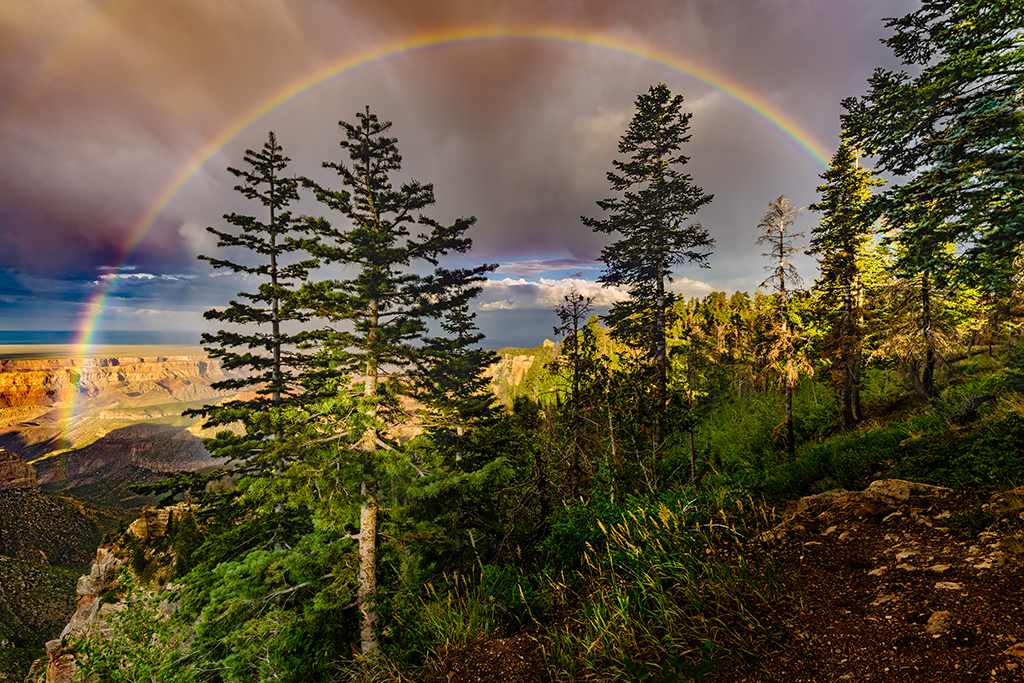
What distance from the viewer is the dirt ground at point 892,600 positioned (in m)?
2.69

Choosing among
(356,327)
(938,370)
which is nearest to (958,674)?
(356,327)

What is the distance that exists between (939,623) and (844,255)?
2034cm

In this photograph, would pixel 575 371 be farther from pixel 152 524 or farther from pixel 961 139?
pixel 152 524

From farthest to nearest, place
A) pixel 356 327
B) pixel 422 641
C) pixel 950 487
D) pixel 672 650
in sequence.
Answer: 1. pixel 356 327
2. pixel 422 641
3. pixel 950 487
4. pixel 672 650

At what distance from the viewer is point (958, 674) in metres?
2.49

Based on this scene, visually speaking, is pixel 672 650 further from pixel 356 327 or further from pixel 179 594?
pixel 179 594

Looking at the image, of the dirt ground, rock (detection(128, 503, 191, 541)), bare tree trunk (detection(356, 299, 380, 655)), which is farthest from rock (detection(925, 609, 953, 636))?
rock (detection(128, 503, 191, 541))

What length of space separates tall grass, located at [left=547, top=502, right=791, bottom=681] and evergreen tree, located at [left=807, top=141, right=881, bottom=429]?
62.2 feet

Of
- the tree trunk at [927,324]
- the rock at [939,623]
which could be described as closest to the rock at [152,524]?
the rock at [939,623]

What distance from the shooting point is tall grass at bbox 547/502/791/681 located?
3293 mm

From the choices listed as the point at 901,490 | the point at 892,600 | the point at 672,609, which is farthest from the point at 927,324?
the point at 672,609

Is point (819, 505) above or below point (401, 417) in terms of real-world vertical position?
below

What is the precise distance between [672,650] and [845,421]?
833 inches

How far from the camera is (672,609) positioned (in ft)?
12.0
